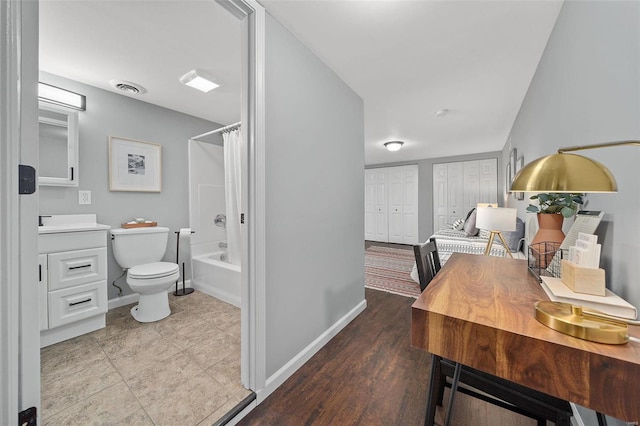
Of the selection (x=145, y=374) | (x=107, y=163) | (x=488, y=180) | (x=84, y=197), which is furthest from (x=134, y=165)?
(x=488, y=180)

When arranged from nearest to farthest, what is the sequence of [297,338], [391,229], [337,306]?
[297,338] < [337,306] < [391,229]

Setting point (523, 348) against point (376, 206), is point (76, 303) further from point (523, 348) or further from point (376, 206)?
point (376, 206)

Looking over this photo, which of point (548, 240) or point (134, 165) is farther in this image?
point (134, 165)

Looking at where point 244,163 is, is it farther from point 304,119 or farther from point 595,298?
point 595,298

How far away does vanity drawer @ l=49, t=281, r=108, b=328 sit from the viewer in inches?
73.9

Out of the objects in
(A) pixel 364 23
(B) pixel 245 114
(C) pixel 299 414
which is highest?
(A) pixel 364 23

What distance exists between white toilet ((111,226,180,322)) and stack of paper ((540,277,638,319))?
8.70ft

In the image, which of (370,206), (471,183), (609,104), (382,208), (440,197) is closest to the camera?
(609,104)

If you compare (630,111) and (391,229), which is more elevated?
(630,111)

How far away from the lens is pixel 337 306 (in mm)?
2129

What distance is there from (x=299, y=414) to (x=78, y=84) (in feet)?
10.8

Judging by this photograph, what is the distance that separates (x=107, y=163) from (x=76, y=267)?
43.7 inches

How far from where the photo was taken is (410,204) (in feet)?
21.3

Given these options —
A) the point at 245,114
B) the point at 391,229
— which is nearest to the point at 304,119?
the point at 245,114
